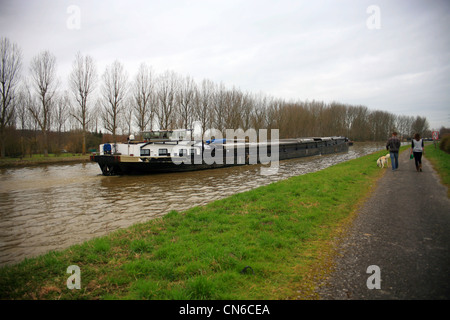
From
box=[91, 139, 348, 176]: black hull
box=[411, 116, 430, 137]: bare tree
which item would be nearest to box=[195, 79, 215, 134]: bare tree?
box=[91, 139, 348, 176]: black hull

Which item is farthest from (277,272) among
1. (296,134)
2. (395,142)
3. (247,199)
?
(296,134)

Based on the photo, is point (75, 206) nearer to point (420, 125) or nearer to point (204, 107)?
point (204, 107)

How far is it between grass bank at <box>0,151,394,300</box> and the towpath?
290 millimetres

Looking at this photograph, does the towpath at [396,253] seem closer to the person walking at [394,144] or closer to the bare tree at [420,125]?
the person walking at [394,144]

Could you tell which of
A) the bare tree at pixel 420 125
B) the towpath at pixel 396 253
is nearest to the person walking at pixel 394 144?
the towpath at pixel 396 253

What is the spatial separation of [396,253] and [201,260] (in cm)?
303

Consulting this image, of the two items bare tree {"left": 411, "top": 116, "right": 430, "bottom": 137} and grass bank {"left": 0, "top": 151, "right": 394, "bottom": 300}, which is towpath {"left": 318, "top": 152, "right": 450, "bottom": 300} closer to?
grass bank {"left": 0, "top": 151, "right": 394, "bottom": 300}

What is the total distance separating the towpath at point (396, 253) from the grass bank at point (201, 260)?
29 cm

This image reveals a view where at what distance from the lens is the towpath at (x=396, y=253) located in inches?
110

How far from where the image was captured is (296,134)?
55.4 metres

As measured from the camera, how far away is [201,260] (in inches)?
139
